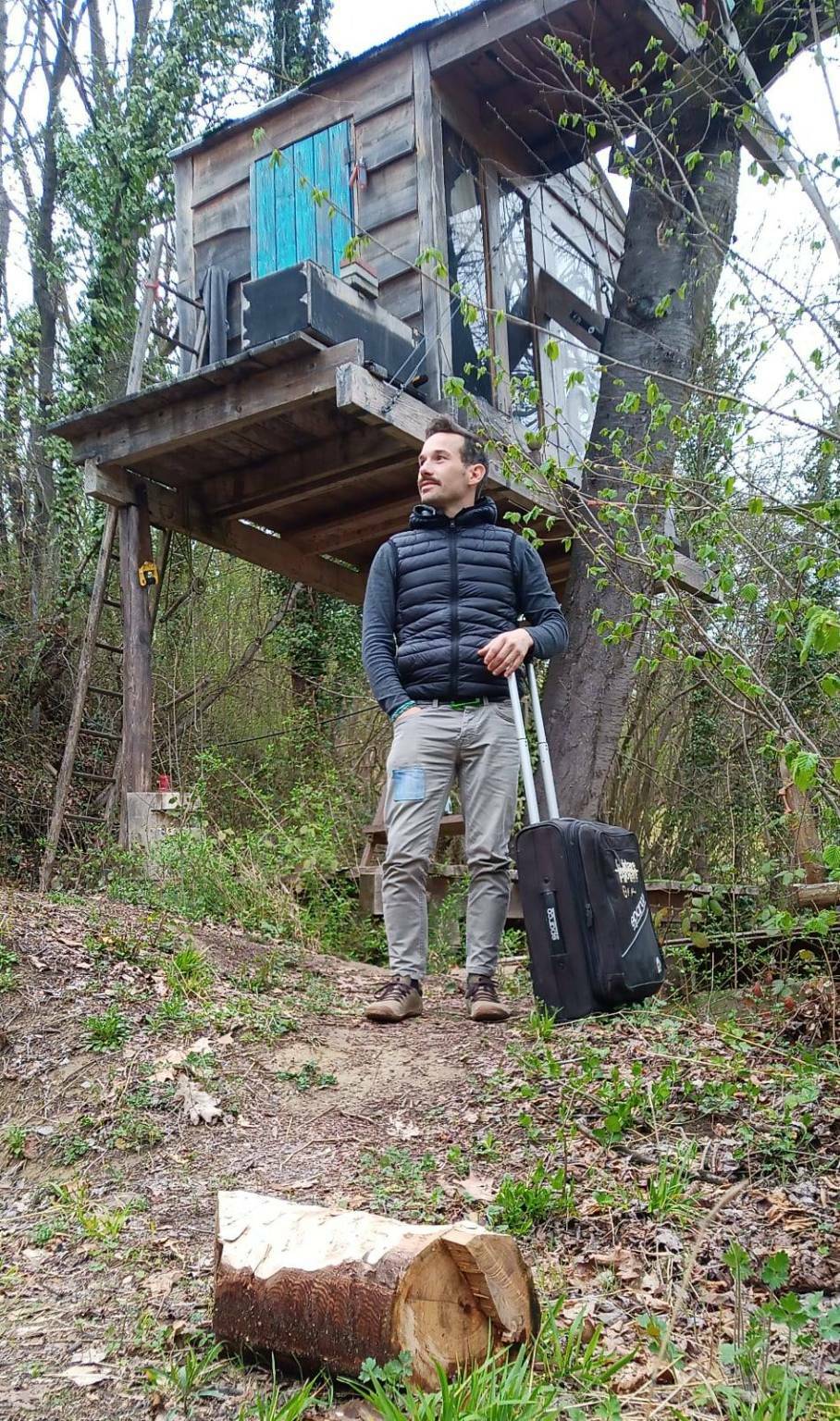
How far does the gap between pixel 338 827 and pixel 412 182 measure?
437cm

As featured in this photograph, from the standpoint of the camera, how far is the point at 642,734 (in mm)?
8188

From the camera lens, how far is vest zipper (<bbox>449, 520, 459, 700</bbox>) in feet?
14.3

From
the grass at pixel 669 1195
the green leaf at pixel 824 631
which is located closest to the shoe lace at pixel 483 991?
the grass at pixel 669 1195

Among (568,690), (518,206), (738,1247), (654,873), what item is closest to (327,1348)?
(738,1247)

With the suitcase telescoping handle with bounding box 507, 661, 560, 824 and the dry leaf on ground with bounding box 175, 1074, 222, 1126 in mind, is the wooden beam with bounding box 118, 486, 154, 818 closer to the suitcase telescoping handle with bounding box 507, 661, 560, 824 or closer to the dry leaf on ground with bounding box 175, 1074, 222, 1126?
the suitcase telescoping handle with bounding box 507, 661, 560, 824

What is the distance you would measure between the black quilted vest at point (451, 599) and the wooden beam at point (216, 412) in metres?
2.10

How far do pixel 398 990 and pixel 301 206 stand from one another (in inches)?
230

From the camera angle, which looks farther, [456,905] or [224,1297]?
[456,905]

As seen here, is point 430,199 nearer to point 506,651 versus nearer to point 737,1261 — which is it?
point 506,651

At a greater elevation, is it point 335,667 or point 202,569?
point 202,569

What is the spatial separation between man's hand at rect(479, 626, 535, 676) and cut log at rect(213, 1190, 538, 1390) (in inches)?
96.6

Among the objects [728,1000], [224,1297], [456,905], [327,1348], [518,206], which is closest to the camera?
[327,1348]

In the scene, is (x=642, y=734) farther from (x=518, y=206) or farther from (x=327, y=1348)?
(x=327, y=1348)

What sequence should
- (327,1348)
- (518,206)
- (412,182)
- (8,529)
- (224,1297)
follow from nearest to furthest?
1. (327,1348)
2. (224,1297)
3. (412,182)
4. (518,206)
5. (8,529)
